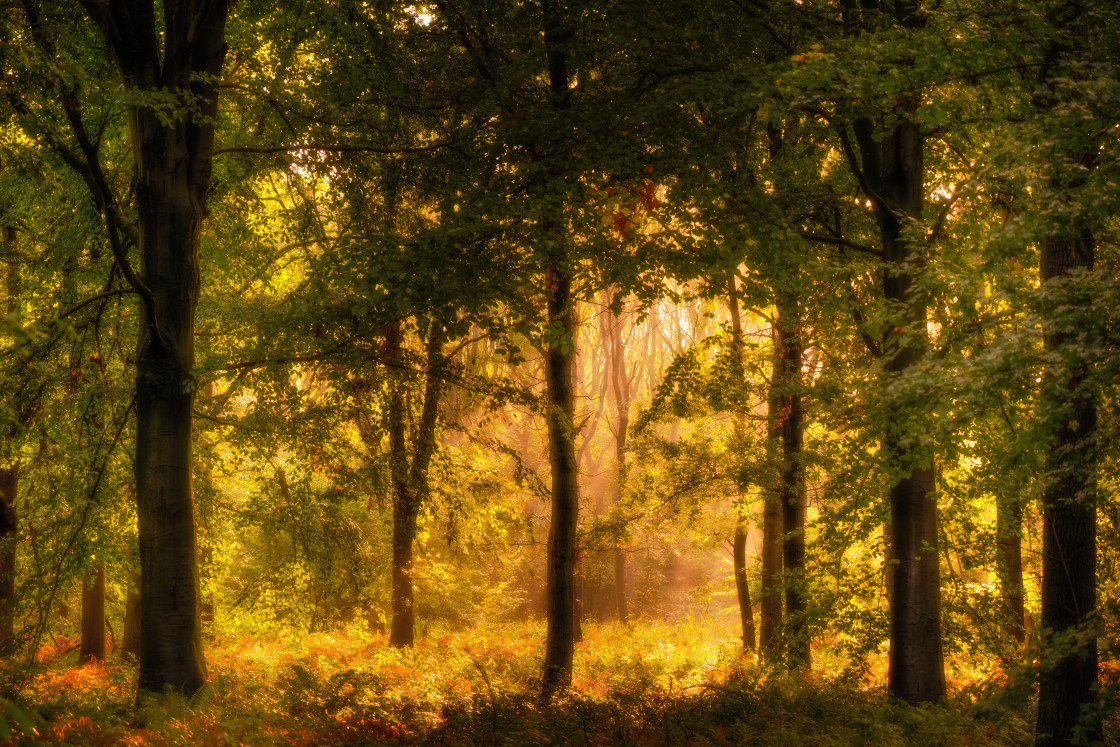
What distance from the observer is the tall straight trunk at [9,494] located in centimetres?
908

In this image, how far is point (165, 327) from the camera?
927 cm

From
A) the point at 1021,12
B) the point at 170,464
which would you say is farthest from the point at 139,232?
the point at 1021,12

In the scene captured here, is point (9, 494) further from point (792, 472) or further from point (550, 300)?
point (792, 472)

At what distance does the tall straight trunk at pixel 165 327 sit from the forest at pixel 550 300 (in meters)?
0.04

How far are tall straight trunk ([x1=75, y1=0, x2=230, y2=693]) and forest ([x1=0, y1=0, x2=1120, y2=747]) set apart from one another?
Result: 0.04 meters

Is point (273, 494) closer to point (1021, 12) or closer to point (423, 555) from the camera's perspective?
point (423, 555)

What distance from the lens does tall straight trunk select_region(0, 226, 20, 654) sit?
29.8 ft

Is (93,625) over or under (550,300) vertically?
under

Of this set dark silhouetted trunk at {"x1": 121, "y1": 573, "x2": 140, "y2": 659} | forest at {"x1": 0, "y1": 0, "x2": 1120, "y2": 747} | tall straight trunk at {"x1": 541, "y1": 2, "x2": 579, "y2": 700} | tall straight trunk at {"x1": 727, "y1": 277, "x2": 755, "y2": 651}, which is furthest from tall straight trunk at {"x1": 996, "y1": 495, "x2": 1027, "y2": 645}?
dark silhouetted trunk at {"x1": 121, "y1": 573, "x2": 140, "y2": 659}

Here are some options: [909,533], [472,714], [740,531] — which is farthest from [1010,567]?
[472,714]

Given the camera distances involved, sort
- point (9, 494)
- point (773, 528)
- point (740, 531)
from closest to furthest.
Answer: point (9, 494) → point (773, 528) → point (740, 531)

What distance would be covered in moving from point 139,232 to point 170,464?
2876 mm

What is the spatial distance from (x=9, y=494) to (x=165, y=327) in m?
7.02

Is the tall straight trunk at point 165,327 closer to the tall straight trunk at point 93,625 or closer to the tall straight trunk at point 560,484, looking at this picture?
the tall straight trunk at point 560,484
